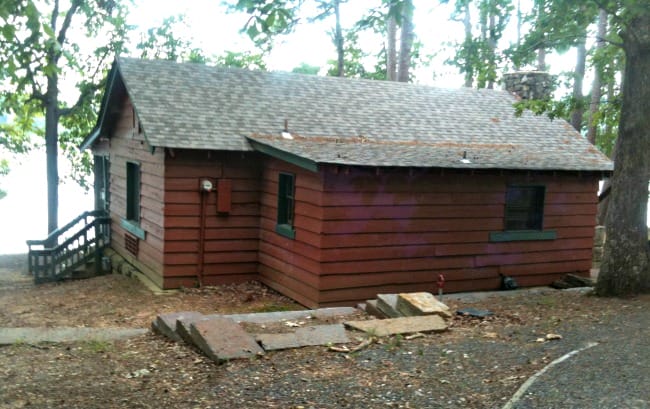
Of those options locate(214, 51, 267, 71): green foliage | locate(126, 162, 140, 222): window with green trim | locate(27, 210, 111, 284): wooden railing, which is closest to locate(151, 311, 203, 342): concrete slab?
locate(126, 162, 140, 222): window with green trim

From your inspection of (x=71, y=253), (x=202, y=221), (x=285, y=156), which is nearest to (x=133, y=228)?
(x=202, y=221)

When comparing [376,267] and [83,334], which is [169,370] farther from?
[376,267]

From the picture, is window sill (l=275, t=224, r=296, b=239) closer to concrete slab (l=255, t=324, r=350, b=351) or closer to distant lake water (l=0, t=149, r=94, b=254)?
concrete slab (l=255, t=324, r=350, b=351)

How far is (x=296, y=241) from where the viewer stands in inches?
433

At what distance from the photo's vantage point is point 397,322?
23.7ft

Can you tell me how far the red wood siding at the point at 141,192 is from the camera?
473 inches

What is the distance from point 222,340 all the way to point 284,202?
18.6ft

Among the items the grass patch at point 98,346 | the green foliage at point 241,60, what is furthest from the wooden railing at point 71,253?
the green foliage at point 241,60

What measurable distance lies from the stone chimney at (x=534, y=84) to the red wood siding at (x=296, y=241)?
821 cm

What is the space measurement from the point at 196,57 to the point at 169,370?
64.1 feet

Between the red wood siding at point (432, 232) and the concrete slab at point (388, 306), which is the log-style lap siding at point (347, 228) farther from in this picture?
the concrete slab at point (388, 306)

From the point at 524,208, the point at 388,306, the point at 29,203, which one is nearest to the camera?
the point at 388,306

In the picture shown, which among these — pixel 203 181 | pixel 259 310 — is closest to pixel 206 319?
pixel 259 310

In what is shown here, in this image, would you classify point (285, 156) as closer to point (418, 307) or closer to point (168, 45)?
point (418, 307)
